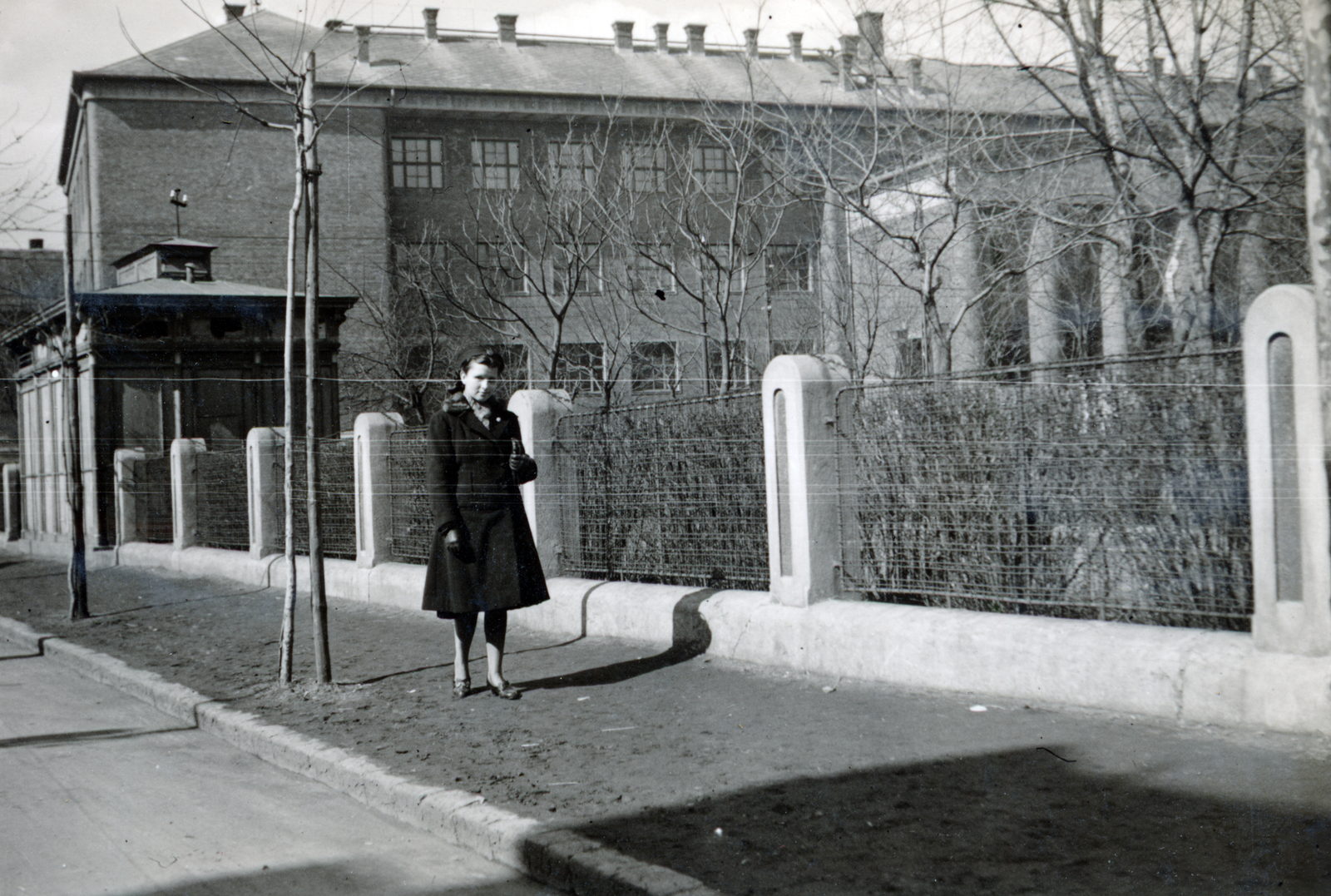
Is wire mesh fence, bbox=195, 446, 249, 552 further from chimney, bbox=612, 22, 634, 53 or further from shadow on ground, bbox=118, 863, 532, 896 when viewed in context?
chimney, bbox=612, 22, 634, 53

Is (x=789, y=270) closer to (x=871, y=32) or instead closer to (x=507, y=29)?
(x=871, y=32)

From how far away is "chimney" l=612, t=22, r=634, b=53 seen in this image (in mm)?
45875

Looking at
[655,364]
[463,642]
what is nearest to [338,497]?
[463,642]

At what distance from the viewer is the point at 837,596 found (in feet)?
25.9

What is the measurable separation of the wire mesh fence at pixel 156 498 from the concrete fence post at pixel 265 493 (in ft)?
14.3

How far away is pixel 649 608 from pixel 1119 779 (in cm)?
453

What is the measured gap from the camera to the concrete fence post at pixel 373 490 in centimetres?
1315

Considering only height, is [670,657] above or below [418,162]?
below

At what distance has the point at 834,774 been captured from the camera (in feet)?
17.4

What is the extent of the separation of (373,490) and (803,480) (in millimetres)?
6722

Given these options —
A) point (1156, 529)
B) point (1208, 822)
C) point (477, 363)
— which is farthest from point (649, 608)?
point (1208, 822)

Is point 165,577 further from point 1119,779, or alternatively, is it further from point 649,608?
point 1119,779

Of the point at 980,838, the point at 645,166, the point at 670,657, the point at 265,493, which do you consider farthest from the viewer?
the point at 645,166

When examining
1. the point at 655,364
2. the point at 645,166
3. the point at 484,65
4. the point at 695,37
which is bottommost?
the point at 655,364
